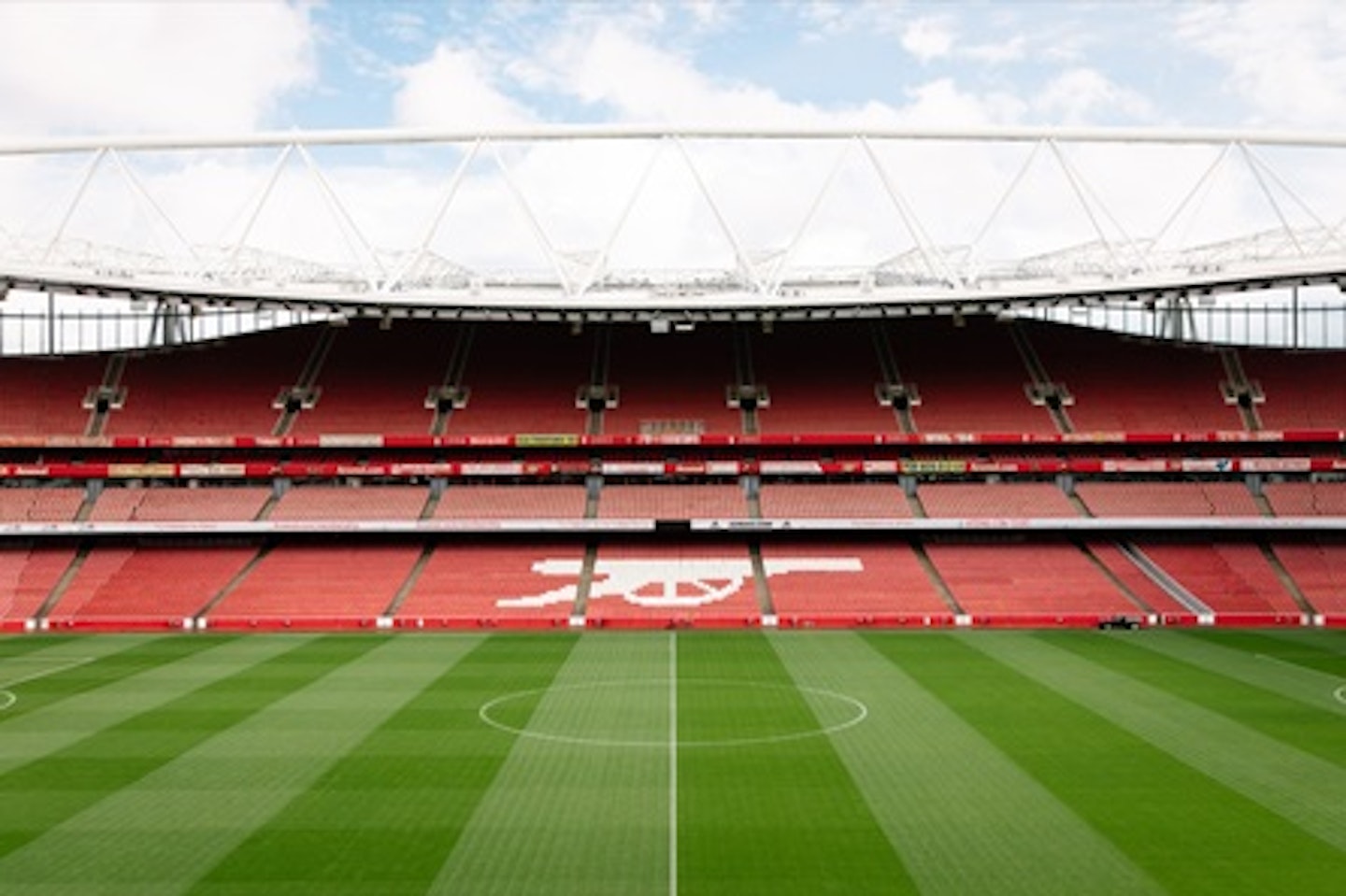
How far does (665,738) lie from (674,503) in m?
27.9

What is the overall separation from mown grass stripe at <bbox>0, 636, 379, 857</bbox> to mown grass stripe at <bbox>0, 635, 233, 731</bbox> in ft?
10.4

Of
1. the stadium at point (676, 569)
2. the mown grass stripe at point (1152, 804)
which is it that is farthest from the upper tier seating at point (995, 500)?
the mown grass stripe at point (1152, 804)

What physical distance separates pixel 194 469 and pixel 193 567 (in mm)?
5477

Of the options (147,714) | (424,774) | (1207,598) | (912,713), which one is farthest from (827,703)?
(1207,598)

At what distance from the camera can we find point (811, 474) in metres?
56.5

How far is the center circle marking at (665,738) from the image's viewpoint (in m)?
26.4

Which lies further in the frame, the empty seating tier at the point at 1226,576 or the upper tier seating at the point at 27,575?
the upper tier seating at the point at 27,575

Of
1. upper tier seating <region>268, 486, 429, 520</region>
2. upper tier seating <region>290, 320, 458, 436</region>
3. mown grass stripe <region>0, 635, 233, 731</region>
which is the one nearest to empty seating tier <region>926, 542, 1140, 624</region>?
upper tier seating <region>268, 486, 429, 520</region>

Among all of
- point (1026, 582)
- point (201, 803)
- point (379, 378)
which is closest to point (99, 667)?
point (201, 803)

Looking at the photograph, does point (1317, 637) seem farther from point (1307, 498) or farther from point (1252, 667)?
point (1307, 498)

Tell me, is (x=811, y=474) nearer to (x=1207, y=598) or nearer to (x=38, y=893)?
(x=1207, y=598)

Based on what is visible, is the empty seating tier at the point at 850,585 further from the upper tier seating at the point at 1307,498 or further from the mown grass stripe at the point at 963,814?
the upper tier seating at the point at 1307,498

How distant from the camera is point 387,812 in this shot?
69.6ft

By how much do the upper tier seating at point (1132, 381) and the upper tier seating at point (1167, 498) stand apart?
8.47ft
